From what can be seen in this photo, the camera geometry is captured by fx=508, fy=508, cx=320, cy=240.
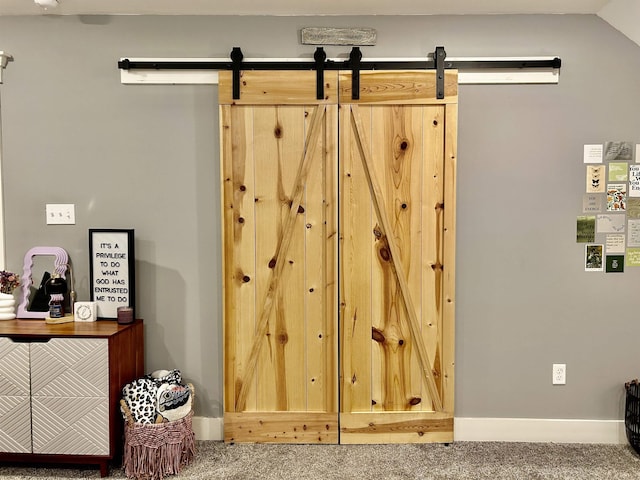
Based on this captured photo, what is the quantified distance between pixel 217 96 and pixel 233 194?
0.56 m

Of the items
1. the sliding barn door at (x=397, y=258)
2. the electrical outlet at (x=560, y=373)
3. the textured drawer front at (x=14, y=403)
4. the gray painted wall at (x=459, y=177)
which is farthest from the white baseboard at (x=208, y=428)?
the electrical outlet at (x=560, y=373)

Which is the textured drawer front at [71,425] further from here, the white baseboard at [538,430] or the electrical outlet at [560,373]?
the electrical outlet at [560,373]

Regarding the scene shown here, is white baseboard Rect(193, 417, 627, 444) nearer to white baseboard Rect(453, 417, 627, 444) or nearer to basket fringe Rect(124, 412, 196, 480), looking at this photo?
white baseboard Rect(453, 417, 627, 444)

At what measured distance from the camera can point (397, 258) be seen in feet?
9.23

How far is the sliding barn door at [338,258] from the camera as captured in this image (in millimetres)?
2770

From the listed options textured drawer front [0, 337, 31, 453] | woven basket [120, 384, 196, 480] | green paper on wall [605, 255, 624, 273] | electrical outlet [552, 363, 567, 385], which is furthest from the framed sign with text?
green paper on wall [605, 255, 624, 273]

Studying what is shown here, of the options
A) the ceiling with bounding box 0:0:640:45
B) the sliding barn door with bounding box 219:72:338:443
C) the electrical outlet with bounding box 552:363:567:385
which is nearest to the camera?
the ceiling with bounding box 0:0:640:45

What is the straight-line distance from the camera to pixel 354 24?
281 centimetres

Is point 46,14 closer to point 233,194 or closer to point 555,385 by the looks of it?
point 233,194

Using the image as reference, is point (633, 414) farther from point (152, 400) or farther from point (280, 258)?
point (152, 400)

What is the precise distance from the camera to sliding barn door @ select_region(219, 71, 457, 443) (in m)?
2.77
